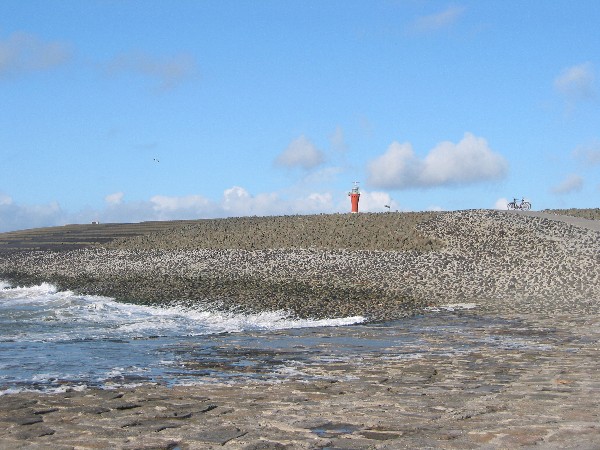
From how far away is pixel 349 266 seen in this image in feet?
87.4

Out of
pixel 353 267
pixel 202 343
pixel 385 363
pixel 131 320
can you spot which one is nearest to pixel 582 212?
pixel 353 267

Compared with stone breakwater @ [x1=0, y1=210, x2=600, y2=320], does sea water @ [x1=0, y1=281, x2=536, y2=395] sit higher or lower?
lower

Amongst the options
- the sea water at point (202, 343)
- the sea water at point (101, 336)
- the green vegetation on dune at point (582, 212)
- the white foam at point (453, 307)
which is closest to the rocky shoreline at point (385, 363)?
the sea water at point (202, 343)

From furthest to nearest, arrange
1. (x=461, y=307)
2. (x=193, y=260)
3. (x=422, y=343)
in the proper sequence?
1. (x=193, y=260)
2. (x=461, y=307)
3. (x=422, y=343)

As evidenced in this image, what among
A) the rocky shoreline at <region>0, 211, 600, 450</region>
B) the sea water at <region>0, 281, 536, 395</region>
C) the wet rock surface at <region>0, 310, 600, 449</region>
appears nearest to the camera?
the wet rock surface at <region>0, 310, 600, 449</region>

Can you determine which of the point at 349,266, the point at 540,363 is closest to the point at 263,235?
the point at 349,266

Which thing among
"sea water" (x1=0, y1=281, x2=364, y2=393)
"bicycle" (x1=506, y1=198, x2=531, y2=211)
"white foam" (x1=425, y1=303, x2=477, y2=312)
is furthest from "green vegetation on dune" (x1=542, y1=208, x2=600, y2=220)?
"sea water" (x1=0, y1=281, x2=364, y2=393)

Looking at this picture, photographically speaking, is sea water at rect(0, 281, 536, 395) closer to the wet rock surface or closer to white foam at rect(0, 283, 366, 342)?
white foam at rect(0, 283, 366, 342)

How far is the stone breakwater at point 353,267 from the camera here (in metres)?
20.5

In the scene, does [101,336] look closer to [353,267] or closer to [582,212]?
[353,267]

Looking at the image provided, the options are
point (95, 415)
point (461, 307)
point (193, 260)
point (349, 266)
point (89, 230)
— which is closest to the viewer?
point (95, 415)

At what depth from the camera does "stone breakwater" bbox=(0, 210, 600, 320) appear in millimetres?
20453

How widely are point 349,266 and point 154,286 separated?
6.87m

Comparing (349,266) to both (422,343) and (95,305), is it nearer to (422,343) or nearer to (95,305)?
(95,305)
